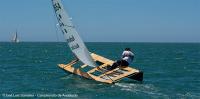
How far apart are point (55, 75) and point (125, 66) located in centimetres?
593

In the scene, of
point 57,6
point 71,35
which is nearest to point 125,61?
point 71,35

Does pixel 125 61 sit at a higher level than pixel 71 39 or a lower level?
lower

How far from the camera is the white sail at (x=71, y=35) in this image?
27.2 metres

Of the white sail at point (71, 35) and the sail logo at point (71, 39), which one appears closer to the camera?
the white sail at point (71, 35)

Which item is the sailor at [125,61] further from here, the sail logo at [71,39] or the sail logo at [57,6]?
the sail logo at [57,6]

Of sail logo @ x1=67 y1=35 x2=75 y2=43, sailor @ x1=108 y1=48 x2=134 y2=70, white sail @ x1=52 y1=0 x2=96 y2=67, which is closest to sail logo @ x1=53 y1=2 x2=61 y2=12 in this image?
white sail @ x1=52 y1=0 x2=96 y2=67

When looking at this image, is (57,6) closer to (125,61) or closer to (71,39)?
(71,39)

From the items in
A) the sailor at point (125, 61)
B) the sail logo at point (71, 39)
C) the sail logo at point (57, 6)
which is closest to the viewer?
the sail logo at point (57, 6)

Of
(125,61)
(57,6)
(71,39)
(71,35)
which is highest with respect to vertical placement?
(57,6)

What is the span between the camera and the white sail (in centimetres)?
2717

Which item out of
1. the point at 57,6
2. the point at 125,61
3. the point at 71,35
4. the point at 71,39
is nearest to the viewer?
the point at 57,6

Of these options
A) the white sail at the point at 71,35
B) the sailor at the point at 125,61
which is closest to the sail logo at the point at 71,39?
the white sail at the point at 71,35

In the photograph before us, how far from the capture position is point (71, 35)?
27609 millimetres

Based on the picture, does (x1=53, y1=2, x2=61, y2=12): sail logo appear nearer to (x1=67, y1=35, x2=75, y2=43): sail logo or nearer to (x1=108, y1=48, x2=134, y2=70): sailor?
(x1=67, y1=35, x2=75, y2=43): sail logo
